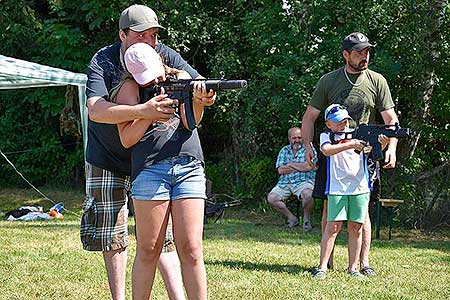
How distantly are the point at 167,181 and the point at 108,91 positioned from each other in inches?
22.0

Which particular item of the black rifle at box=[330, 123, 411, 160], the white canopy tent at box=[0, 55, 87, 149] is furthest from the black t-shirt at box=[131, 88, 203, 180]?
the white canopy tent at box=[0, 55, 87, 149]

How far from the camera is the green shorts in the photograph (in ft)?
18.3

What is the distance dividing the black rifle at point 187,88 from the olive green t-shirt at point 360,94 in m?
2.55

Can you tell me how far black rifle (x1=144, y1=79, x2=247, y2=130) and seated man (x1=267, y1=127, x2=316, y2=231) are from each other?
21.1 feet

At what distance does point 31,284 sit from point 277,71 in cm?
621

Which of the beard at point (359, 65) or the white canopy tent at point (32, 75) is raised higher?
the beard at point (359, 65)

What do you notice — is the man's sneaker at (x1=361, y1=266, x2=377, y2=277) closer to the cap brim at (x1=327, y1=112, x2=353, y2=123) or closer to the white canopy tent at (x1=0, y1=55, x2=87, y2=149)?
the cap brim at (x1=327, y1=112, x2=353, y2=123)

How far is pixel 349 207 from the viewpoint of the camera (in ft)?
18.4

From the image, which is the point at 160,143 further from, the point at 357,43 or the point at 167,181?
the point at 357,43

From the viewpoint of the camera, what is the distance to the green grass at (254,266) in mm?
4926

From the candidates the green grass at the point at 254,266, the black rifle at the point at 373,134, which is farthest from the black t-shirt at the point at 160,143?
the black rifle at the point at 373,134

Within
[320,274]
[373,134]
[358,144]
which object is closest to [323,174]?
[358,144]

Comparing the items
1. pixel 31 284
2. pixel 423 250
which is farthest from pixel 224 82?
pixel 423 250

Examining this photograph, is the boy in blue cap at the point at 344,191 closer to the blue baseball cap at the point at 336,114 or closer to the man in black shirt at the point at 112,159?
the blue baseball cap at the point at 336,114
